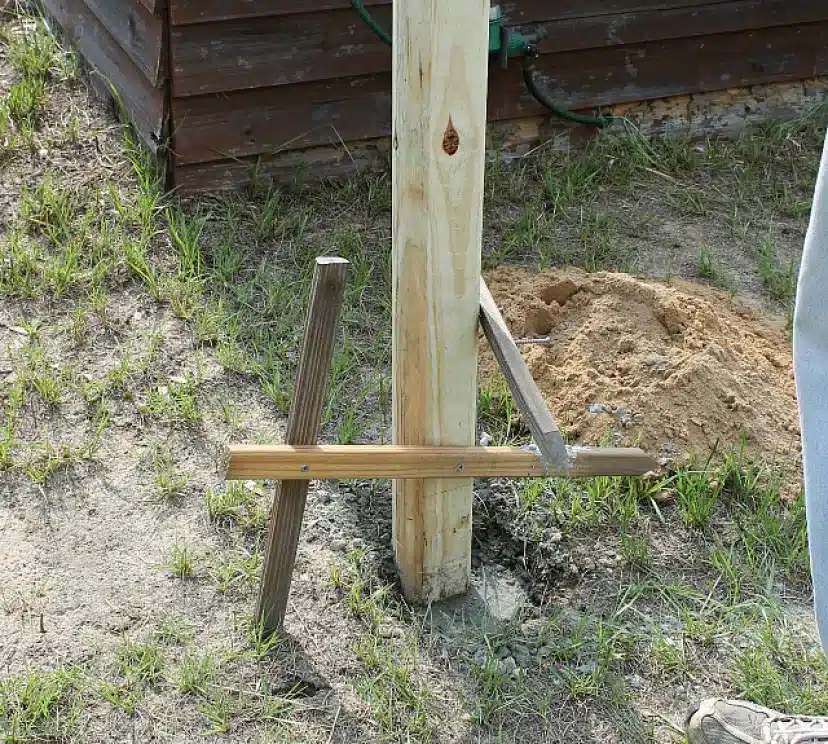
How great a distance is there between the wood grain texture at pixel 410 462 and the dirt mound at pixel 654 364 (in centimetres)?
78

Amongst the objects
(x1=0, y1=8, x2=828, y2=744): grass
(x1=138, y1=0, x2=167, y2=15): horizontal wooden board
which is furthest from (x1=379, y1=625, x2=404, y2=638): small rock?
(x1=138, y1=0, x2=167, y2=15): horizontal wooden board

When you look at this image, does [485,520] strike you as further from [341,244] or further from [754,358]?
[341,244]

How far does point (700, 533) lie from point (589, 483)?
1.12 ft

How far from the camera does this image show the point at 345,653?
277 cm

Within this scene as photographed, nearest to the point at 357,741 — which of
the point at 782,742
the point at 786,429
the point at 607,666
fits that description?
the point at 607,666

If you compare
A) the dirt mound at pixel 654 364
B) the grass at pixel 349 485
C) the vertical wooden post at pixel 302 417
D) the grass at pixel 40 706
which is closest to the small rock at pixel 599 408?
the dirt mound at pixel 654 364

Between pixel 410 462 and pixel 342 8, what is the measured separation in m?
2.42

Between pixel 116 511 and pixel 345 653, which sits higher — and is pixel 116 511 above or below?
above

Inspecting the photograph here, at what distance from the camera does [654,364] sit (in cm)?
350

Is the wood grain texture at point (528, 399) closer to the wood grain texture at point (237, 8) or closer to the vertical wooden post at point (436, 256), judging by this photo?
the vertical wooden post at point (436, 256)

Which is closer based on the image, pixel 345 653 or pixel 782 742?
pixel 782 742

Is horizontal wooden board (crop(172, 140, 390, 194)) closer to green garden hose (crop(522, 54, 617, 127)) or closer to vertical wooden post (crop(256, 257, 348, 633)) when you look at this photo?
green garden hose (crop(522, 54, 617, 127))

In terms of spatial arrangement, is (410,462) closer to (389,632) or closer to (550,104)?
(389,632)

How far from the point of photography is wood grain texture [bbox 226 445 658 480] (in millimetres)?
2447
